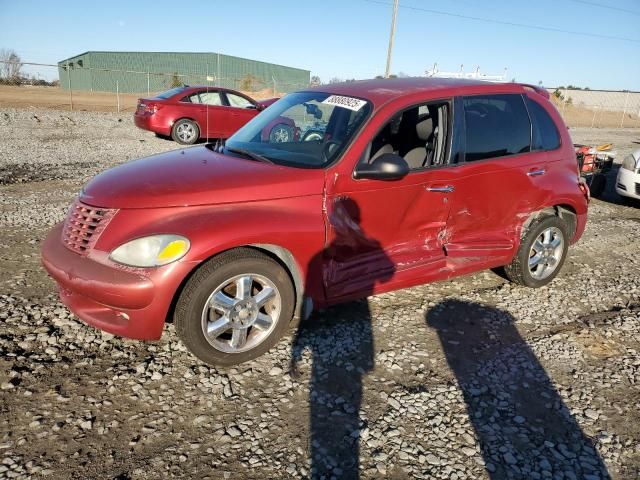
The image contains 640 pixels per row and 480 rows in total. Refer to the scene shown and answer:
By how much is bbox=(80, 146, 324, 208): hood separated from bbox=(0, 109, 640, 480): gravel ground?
3.54 feet

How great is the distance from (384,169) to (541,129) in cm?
214

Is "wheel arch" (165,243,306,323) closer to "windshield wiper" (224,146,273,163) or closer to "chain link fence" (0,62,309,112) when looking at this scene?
"windshield wiper" (224,146,273,163)

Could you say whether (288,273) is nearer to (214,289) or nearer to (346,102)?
(214,289)

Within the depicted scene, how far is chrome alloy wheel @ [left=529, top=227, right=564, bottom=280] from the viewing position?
470 centimetres

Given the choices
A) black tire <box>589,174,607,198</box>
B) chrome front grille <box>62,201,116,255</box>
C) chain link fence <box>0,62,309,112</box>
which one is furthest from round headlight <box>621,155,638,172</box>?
chain link fence <box>0,62,309,112</box>

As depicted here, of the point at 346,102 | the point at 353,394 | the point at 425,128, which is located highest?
the point at 346,102

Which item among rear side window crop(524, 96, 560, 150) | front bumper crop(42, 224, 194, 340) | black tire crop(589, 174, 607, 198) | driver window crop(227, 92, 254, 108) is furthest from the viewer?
driver window crop(227, 92, 254, 108)

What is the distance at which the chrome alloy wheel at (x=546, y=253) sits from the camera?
4703mm

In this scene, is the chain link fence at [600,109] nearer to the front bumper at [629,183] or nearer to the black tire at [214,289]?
the front bumper at [629,183]

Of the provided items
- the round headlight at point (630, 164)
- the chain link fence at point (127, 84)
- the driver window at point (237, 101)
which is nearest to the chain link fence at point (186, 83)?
the chain link fence at point (127, 84)

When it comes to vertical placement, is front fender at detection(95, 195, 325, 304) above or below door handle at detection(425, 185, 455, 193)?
below

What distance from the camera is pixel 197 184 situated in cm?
315

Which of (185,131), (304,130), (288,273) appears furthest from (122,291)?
(185,131)

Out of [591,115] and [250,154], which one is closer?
[250,154]
